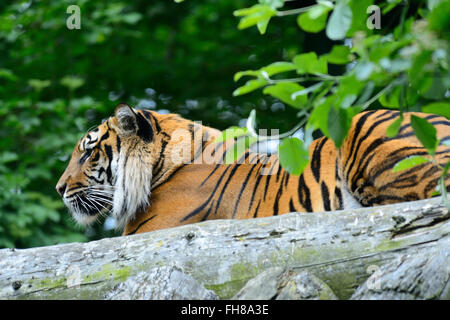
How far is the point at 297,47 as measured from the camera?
373 inches

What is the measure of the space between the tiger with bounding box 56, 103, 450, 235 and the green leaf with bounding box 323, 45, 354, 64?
200 cm

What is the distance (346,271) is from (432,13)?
1.47 metres

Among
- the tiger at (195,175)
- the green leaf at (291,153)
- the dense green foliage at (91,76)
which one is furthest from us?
the dense green foliage at (91,76)

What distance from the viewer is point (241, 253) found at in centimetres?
281

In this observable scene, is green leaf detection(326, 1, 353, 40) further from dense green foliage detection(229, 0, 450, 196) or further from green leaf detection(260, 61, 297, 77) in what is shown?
green leaf detection(260, 61, 297, 77)

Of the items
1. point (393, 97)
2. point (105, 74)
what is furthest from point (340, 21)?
point (105, 74)

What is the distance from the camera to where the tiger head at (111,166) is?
4.77 m

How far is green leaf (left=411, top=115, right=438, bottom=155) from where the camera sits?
6.50 ft

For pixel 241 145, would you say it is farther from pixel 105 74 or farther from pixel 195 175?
pixel 105 74

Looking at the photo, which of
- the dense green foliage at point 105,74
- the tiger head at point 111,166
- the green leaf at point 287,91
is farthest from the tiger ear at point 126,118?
the green leaf at point 287,91

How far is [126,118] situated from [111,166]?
0.41m

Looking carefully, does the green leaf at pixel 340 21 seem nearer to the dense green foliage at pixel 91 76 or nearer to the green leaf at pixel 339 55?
the green leaf at pixel 339 55

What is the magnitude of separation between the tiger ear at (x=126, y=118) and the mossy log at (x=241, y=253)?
195 cm
